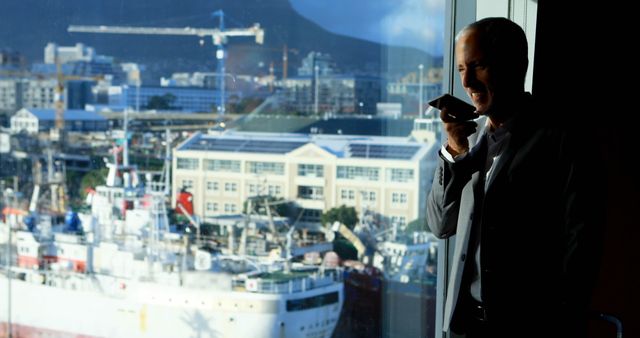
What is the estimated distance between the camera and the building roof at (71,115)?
15.8 ft

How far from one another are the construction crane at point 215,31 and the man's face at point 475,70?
3664mm

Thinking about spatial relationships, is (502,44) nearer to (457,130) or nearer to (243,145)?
(457,130)

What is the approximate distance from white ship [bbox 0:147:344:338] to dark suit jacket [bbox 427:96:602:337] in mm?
4515

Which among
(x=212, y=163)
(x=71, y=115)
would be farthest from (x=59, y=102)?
(x=212, y=163)

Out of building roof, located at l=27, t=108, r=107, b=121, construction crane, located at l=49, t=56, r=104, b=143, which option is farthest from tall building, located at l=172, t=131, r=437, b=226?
construction crane, located at l=49, t=56, r=104, b=143

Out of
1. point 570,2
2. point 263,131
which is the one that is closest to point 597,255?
point 570,2

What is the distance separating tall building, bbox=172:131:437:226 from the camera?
5.34 meters

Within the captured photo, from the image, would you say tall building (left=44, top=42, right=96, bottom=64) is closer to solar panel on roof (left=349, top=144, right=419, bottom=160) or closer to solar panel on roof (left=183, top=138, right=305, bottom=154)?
solar panel on roof (left=183, top=138, right=305, bottom=154)

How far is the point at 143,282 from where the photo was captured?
6234 mm

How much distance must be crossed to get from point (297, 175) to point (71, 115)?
1857 millimetres

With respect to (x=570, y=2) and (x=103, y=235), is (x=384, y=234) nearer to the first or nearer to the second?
(x=103, y=235)

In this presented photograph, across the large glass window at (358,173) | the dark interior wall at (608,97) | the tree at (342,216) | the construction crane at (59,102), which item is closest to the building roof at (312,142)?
the large glass window at (358,173)

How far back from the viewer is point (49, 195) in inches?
196

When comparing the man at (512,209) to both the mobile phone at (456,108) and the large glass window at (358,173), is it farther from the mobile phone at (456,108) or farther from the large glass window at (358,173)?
the large glass window at (358,173)
